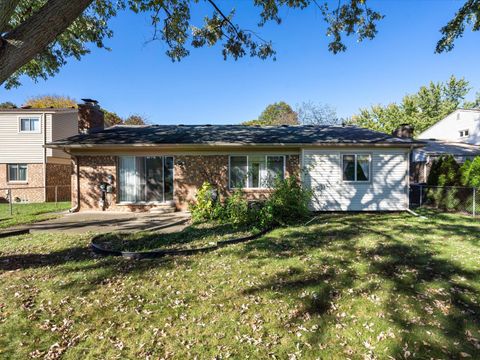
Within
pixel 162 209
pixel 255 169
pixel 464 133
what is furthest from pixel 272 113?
pixel 162 209

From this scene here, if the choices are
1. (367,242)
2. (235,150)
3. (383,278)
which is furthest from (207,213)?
(383,278)

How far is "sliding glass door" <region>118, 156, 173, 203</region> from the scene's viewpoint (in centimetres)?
1181

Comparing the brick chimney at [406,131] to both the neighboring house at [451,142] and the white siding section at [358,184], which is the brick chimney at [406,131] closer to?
the white siding section at [358,184]

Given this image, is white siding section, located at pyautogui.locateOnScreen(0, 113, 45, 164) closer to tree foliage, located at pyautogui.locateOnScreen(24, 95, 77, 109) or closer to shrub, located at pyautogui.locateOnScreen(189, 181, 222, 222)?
shrub, located at pyautogui.locateOnScreen(189, 181, 222, 222)

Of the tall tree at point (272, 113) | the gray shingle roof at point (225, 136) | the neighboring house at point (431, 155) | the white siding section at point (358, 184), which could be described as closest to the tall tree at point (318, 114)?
the tall tree at point (272, 113)

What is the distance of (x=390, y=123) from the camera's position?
40.8 meters

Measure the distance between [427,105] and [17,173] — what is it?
52406mm

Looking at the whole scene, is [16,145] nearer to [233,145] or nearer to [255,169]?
[233,145]

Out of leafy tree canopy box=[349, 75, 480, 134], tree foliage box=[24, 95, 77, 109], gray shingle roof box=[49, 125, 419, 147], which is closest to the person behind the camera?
gray shingle roof box=[49, 125, 419, 147]

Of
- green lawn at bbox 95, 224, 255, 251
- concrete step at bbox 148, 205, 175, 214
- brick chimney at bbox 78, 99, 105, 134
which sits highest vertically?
brick chimney at bbox 78, 99, 105, 134

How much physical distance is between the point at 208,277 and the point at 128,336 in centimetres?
179

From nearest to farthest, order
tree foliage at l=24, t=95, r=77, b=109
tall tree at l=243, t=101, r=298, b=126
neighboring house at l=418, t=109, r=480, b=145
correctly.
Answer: neighboring house at l=418, t=109, r=480, b=145 < tree foliage at l=24, t=95, r=77, b=109 < tall tree at l=243, t=101, r=298, b=126

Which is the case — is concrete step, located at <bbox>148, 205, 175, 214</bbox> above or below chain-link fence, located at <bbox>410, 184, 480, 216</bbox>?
below

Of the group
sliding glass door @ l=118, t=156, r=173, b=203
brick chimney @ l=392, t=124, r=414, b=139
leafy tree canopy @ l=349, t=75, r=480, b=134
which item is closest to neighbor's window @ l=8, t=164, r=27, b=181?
sliding glass door @ l=118, t=156, r=173, b=203
